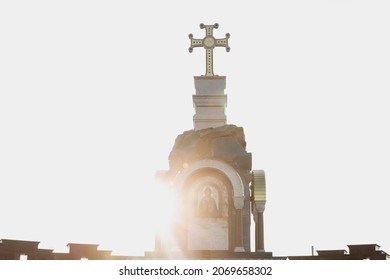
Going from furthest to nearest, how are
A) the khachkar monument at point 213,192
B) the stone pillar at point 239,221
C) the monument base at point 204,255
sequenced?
the khachkar monument at point 213,192 < the stone pillar at point 239,221 < the monument base at point 204,255

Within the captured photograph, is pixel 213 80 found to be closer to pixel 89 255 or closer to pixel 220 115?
pixel 220 115

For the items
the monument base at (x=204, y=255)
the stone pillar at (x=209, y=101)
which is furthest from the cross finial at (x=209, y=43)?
the monument base at (x=204, y=255)

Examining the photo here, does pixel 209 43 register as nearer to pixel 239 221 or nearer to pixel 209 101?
pixel 209 101

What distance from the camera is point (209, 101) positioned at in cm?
2188

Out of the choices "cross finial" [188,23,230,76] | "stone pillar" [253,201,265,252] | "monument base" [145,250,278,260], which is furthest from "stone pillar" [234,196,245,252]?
"cross finial" [188,23,230,76]

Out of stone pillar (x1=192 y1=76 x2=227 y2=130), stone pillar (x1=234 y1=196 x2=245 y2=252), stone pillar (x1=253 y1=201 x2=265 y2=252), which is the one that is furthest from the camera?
stone pillar (x1=192 y1=76 x2=227 y2=130)

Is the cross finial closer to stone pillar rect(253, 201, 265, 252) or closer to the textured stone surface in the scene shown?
the textured stone surface

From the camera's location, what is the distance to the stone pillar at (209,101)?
21.7m

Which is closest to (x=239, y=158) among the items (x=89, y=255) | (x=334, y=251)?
(x=334, y=251)

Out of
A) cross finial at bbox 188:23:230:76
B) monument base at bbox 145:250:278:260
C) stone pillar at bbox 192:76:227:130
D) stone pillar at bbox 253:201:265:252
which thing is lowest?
monument base at bbox 145:250:278:260

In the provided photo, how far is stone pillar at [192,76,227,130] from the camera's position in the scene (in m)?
21.7

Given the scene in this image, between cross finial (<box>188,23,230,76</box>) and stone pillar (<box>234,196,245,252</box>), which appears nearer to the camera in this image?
stone pillar (<box>234,196,245,252</box>)

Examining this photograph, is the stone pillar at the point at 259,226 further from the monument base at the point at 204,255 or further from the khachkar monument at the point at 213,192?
the monument base at the point at 204,255

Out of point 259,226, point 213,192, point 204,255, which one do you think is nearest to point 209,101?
point 213,192
